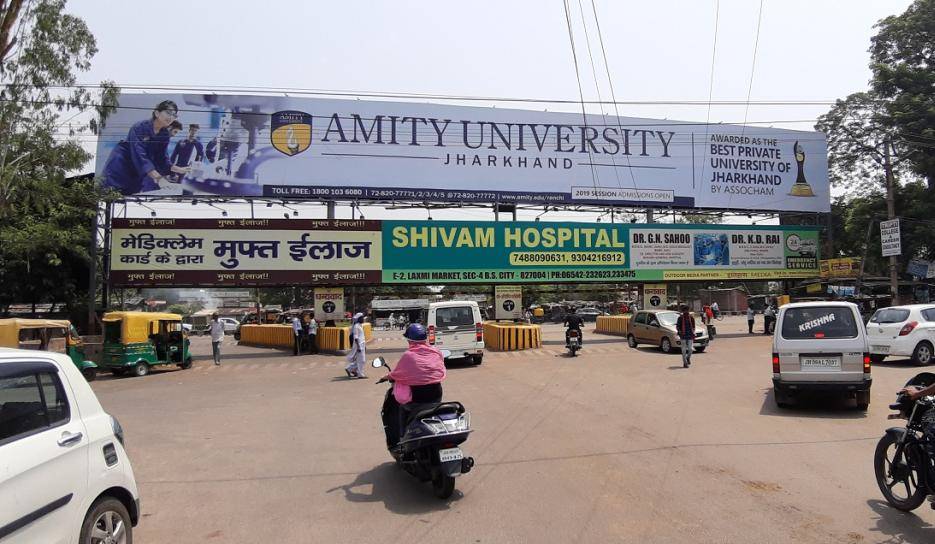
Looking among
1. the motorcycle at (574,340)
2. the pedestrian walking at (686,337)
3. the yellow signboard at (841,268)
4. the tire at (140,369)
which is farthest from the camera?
the yellow signboard at (841,268)

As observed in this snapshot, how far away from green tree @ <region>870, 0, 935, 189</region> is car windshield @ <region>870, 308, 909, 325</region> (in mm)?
18282

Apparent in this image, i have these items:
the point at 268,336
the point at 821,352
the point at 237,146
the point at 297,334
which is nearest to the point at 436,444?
the point at 821,352

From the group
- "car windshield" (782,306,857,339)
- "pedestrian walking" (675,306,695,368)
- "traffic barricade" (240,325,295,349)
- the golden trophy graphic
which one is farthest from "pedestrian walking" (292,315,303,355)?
the golden trophy graphic

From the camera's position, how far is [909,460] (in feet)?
15.2

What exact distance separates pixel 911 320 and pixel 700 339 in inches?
233

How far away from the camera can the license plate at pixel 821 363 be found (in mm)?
8867

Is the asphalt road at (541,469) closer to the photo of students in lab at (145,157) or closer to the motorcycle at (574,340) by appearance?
the motorcycle at (574,340)

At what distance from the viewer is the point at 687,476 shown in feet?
19.3

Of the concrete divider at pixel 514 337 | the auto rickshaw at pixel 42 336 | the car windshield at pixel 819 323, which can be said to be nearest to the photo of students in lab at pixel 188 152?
the auto rickshaw at pixel 42 336

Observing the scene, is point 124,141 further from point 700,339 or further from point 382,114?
point 700,339

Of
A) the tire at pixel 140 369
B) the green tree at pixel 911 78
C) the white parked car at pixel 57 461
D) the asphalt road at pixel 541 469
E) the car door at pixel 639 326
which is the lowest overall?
the tire at pixel 140 369

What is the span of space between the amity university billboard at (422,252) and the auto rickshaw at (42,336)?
726cm

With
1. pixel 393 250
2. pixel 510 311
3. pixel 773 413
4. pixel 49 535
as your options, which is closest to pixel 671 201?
pixel 510 311

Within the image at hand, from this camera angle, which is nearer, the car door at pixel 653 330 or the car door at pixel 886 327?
the car door at pixel 886 327
